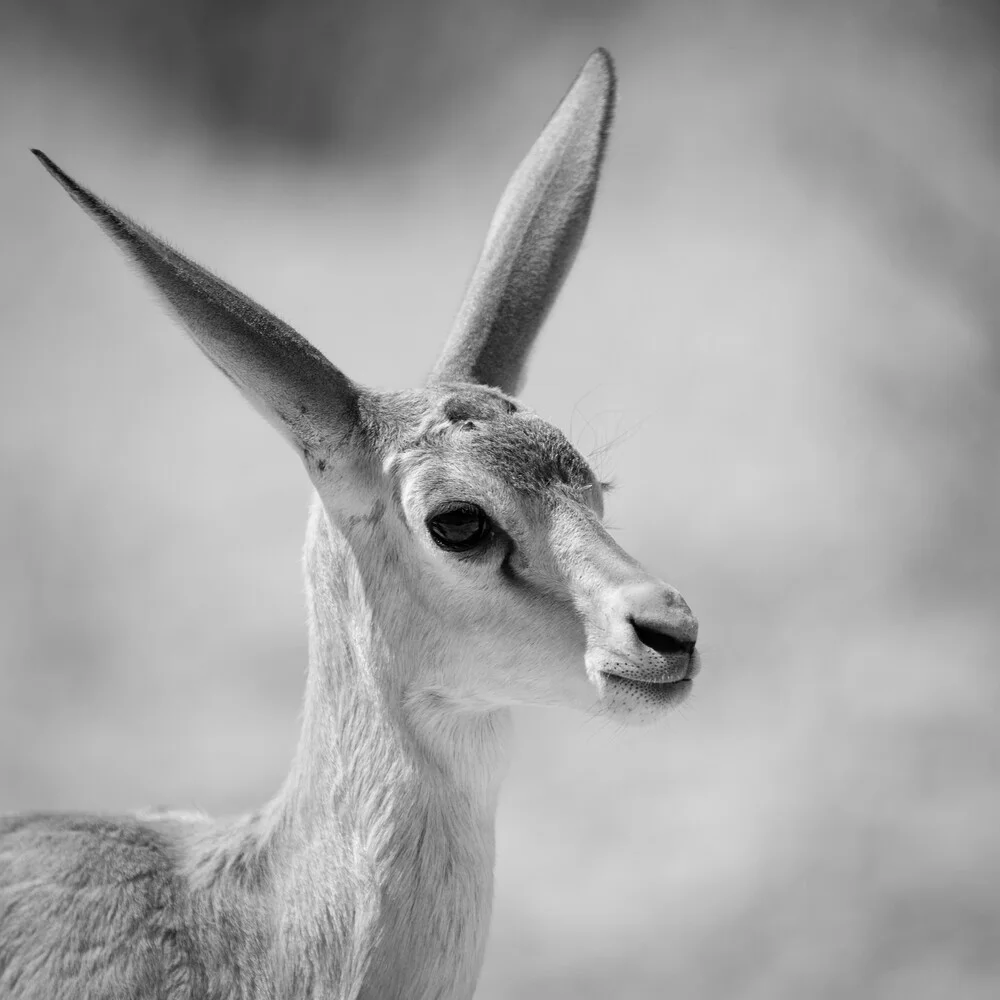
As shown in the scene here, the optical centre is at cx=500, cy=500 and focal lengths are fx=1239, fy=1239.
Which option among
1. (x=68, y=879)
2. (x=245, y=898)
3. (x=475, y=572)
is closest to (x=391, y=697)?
(x=475, y=572)

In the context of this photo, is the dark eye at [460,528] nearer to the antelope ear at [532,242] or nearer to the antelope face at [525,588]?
the antelope face at [525,588]

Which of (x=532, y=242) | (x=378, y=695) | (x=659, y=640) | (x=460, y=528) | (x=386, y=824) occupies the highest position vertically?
(x=532, y=242)

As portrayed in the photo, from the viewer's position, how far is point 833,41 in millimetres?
7062

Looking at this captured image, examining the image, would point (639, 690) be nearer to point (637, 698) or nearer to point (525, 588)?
point (637, 698)

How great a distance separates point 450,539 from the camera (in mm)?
2535

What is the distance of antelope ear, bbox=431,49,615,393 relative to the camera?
3.23 m

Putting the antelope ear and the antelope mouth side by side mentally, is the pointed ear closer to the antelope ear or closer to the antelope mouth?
the antelope ear

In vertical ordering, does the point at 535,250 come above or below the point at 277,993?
above

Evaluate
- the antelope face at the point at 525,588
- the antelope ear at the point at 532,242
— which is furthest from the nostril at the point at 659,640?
the antelope ear at the point at 532,242

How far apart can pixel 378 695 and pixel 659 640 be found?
2.13ft

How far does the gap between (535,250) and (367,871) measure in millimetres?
1643

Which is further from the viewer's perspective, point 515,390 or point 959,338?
point 959,338

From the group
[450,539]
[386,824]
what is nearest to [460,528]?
[450,539]

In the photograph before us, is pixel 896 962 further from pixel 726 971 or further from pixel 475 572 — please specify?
pixel 475 572
